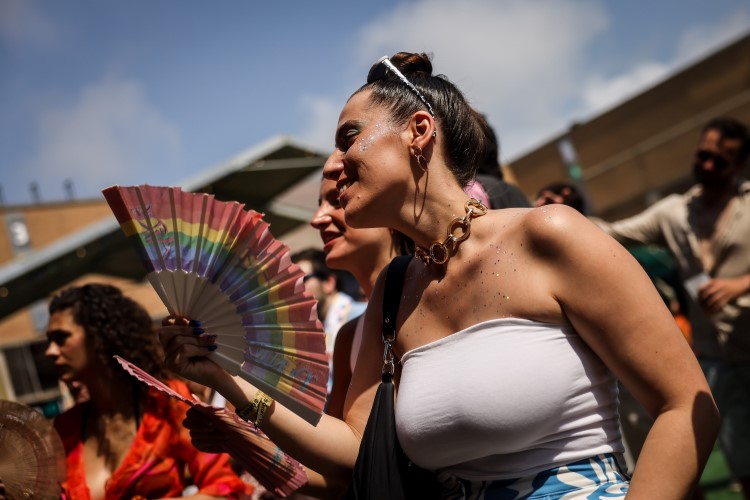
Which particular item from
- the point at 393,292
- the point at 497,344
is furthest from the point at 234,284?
the point at 497,344

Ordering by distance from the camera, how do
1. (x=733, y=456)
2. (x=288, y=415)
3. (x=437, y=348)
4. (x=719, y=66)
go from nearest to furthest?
(x=437, y=348)
(x=288, y=415)
(x=733, y=456)
(x=719, y=66)

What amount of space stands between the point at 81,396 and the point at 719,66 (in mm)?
16703

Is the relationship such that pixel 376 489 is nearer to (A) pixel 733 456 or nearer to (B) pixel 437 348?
(B) pixel 437 348

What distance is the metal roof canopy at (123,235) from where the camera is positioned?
289 inches

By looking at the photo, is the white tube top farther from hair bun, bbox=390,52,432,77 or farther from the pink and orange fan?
hair bun, bbox=390,52,432,77

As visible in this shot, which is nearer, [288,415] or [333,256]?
[288,415]

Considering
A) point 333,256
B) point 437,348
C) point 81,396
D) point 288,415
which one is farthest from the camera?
point 81,396

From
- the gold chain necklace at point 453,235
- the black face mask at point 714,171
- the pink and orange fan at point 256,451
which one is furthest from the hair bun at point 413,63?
the black face mask at point 714,171

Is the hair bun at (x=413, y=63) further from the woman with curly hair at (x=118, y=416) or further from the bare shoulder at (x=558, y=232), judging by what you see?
the woman with curly hair at (x=118, y=416)

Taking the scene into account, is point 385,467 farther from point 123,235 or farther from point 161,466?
point 123,235

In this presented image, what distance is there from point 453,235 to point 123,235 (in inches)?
218

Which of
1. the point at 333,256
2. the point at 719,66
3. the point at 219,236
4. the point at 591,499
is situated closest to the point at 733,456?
the point at 333,256

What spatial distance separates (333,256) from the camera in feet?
10.2

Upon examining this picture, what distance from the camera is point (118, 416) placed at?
11.7 feet
